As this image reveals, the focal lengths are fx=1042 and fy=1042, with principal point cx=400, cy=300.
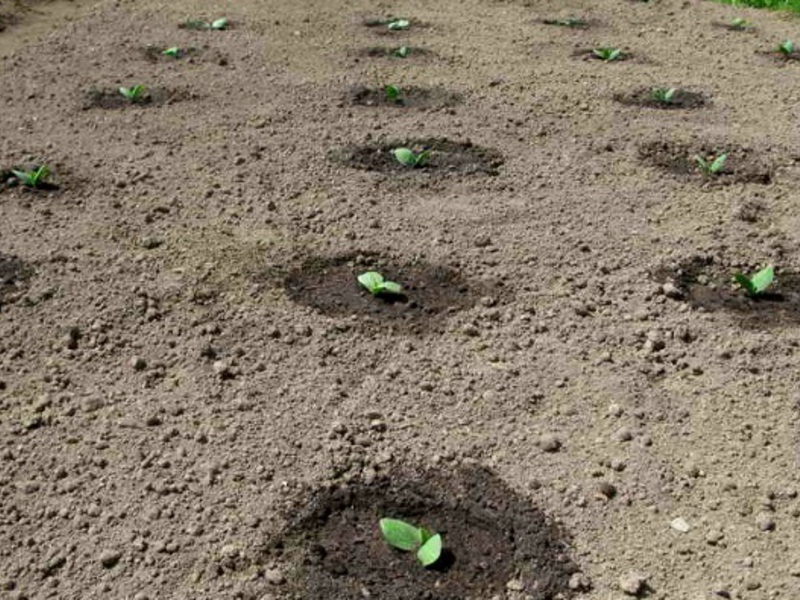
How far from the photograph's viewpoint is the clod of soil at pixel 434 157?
548 cm

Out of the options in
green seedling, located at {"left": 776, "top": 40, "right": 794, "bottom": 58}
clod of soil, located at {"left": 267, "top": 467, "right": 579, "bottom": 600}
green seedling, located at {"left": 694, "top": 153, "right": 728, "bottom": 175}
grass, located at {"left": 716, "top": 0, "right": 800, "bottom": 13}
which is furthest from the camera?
grass, located at {"left": 716, "top": 0, "right": 800, "bottom": 13}

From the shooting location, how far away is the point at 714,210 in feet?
16.6

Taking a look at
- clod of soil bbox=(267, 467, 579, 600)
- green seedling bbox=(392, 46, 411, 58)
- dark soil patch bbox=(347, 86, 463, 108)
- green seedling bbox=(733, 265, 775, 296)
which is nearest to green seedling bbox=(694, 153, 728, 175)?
green seedling bbox=(733, 265, 775, 296)

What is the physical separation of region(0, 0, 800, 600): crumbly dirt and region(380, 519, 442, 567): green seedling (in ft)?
0.19

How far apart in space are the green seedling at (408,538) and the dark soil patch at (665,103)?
169 inches

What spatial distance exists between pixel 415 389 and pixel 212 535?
98 cm

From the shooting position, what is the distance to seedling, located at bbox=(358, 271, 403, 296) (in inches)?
165

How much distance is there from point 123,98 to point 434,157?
2174 mm

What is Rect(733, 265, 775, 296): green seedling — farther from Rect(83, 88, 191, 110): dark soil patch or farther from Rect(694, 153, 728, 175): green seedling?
Rect(83, 88, 191, 110): dark soil patch

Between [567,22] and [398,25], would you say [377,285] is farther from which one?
[567,22]

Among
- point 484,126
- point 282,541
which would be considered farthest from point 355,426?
point 484,126

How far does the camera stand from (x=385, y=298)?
13.9ft

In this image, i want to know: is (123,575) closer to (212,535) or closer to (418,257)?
(212,535)

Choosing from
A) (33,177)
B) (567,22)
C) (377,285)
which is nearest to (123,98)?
(33,177)
